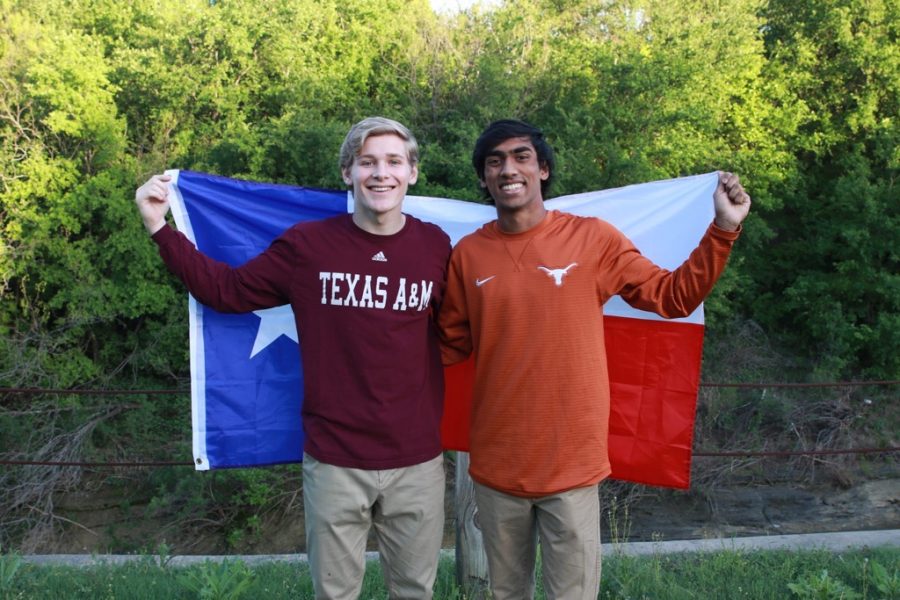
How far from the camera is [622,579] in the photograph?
4.55 metres

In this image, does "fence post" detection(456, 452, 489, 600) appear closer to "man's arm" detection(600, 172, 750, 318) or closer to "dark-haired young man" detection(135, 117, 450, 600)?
"dark-haired young man" detection(135, 117, 450, 600)

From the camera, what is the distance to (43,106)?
1168 cm

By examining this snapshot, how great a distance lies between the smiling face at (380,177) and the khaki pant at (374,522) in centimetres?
103

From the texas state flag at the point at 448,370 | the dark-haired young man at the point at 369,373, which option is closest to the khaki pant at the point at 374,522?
the dark-haired young man at the point at 369,373

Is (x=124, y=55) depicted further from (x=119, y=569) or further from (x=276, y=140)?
(x=119, y=569)

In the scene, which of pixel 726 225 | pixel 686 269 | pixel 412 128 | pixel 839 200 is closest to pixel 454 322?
pixel 686 269

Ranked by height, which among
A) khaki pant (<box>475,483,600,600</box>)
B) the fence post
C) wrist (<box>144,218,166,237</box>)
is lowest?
the fence post

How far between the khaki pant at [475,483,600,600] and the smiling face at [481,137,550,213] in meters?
1.16

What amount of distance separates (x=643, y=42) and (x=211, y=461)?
12.3m

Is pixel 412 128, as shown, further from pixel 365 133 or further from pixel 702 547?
pixel 365 133

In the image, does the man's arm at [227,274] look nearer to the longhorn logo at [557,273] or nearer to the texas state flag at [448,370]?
the texas state flag at [448,370]

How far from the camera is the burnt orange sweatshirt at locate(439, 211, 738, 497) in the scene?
3.07 m

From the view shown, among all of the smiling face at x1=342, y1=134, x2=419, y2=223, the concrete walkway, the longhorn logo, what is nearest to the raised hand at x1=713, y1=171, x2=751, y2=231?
the longhorn logo

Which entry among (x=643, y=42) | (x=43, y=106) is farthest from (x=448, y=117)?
(x=43, y=106)
